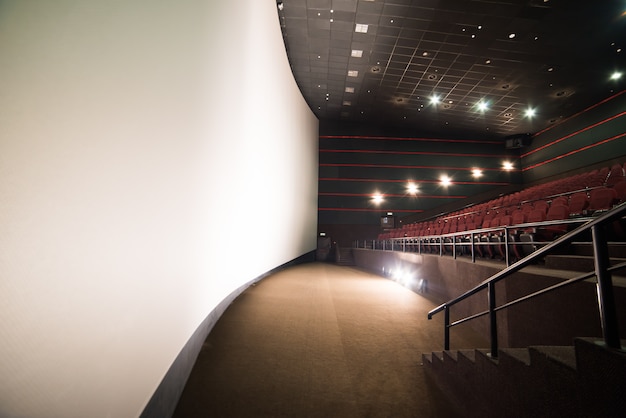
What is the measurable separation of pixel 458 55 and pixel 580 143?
22.7 ft

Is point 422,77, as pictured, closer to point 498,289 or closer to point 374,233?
point 374,233

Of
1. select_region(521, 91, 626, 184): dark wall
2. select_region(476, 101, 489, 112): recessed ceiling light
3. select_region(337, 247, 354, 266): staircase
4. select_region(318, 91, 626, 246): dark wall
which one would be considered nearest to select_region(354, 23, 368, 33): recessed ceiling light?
select_region(476, 101, 489, 112): recessed ceiling light

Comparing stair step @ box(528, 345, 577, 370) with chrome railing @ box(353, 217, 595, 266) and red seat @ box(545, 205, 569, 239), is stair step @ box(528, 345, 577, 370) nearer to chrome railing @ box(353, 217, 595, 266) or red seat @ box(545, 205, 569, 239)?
chrome railing @ box(353, 217, 595, 266)

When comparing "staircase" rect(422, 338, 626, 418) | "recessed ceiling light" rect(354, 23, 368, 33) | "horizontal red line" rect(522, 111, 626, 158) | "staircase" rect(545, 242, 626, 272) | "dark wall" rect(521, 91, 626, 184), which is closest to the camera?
"staircase" rect(422, 338, 626, 418)

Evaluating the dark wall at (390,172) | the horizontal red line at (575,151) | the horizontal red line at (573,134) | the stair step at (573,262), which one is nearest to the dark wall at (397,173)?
the dark wall at (390,172)

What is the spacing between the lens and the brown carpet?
2.20m

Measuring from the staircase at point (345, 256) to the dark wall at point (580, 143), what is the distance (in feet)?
30.5

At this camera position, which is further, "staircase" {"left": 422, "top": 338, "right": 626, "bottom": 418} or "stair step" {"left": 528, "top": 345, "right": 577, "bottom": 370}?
"stair step" {"left": 528, "top": 345, "right": 577, "bottom": 370}

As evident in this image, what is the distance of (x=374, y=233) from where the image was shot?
1371 centimetres

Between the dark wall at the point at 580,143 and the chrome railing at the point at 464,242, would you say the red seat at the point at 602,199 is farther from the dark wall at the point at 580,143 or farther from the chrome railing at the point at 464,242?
the dark wall at the point at 580,143

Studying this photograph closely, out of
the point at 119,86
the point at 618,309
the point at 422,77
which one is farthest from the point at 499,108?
the point at 119,86

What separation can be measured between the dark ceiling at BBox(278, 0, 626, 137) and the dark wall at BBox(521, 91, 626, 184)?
0.46 m

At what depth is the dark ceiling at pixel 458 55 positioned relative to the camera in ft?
22.3

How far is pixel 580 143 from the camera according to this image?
10852 millimetres
